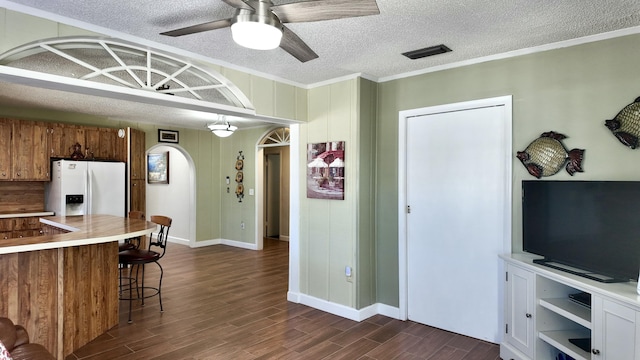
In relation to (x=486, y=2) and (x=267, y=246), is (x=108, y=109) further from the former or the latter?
(x=486, y=2)

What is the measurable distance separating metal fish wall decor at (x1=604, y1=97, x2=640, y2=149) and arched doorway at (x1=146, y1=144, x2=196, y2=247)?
7086 millimetres

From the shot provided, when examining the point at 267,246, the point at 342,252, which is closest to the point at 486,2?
the point at 342,252

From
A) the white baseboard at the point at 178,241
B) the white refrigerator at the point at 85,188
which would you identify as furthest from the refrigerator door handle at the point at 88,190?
the white baseboard at the point at 178,241

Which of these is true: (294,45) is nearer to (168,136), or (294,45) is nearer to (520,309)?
(520,309)

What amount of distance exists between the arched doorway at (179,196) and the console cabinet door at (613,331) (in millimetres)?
7072

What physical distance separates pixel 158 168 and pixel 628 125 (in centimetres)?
879

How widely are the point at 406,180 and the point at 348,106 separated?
3.24ft

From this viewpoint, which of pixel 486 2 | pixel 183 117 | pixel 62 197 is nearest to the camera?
pixel 486 2

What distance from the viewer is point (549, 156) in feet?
9.75

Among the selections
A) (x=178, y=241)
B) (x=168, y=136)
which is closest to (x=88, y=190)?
(x=168, y=136)

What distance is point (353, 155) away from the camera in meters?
3.94

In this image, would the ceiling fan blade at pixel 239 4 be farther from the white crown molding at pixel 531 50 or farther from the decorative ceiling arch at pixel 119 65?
the white crown molding at pixel 531 50

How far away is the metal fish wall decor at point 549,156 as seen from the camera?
2.84m

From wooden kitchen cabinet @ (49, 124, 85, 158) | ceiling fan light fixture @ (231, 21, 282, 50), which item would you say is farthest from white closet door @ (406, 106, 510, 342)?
wooden kitchen cabinet @ (49, 124, 85, 158)
